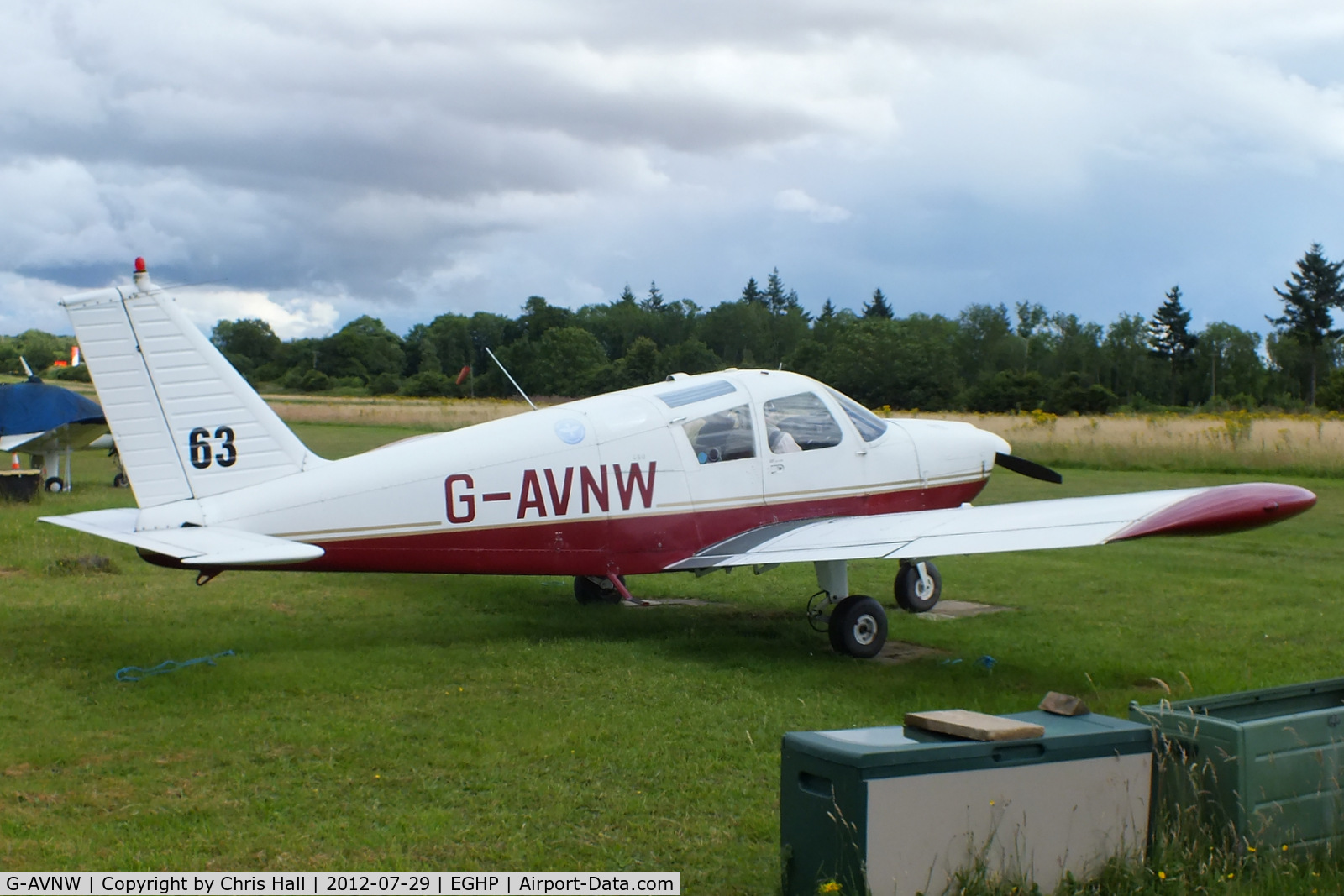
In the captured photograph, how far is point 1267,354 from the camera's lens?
297ft

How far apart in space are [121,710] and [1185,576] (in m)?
10.5

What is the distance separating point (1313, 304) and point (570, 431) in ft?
287

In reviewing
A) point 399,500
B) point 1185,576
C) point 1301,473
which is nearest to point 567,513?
point 399,500

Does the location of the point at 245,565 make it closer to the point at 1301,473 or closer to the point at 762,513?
the point at 762,513

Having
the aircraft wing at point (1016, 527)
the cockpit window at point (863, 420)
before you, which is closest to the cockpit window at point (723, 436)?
the aircraft wing at point (1016, 527)

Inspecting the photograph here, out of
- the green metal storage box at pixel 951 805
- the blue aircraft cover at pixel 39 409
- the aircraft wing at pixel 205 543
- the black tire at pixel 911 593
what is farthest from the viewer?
the blue aircraft cover at pixel 39 409

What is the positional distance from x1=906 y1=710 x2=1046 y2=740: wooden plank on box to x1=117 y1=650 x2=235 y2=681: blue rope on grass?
5.42 metres

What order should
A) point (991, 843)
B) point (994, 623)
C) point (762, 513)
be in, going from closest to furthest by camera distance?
1. point (991, 843)
2. point (762, 513)
3. point (994, 623)

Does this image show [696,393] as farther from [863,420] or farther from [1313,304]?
[1313,304]

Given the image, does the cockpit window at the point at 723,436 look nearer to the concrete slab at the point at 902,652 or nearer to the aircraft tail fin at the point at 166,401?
the concrete slab at the point at 902,652

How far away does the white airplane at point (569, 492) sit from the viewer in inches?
281

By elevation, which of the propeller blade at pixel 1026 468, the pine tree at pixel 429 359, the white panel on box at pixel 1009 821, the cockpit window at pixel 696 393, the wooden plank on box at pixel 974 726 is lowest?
the white panel on box at pixel 1009 821

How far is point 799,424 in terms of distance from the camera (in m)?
9.12

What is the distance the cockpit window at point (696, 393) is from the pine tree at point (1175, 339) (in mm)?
91289
